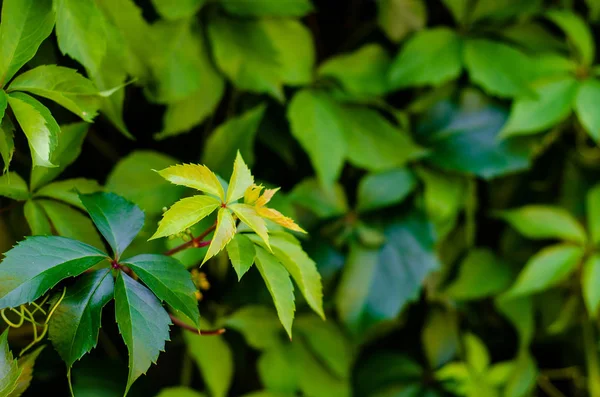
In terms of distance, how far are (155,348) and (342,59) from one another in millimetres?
676

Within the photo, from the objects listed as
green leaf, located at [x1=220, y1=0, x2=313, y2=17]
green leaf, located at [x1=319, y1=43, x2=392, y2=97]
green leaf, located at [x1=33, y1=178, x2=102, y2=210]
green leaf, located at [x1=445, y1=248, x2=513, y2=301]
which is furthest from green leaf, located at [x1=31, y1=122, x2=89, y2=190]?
green leaf, located at [x1=445, y1=248, x2=513, y2=301]

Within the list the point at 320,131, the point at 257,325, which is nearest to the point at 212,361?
the point at 257,325

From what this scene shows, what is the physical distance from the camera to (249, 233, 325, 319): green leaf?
0.53 meters

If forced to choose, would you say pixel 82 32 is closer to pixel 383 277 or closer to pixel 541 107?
pixel 383 277

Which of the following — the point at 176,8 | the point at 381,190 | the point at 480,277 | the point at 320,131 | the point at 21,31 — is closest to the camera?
the point at 21,31

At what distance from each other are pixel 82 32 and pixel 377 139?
529 millimetres

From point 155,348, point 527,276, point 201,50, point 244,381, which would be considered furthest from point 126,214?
point 527,276

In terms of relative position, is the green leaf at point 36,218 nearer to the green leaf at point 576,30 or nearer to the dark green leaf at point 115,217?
the dark green leaf at point 115,217

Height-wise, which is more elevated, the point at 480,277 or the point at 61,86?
the point at 61,86

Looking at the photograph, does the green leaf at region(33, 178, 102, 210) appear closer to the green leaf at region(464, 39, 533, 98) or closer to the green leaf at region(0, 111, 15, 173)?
the green leaf at region(0, 111, 15, 173)

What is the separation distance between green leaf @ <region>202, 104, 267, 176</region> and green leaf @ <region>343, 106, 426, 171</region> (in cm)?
20

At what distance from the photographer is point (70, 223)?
0.60 metres

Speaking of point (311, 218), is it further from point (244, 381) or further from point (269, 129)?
point (244, 381)

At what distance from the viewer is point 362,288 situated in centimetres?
98
